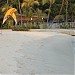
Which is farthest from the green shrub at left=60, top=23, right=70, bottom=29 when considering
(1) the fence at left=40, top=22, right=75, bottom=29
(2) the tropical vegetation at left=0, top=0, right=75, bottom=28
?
(2) the tropical vegetation at left=0, top=0, right=75, bottom=28

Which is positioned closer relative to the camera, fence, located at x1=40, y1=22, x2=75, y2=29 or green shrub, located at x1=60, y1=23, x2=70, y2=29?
green shrub, located at x1=60, y1=23, x2=70, y2=29

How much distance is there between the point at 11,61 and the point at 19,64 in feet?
2.01

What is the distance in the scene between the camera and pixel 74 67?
10219 millimetres

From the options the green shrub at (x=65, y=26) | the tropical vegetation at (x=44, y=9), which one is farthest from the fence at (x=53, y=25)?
the tropical vegetation at (x=44, y=9)

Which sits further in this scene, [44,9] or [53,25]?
[44,9]

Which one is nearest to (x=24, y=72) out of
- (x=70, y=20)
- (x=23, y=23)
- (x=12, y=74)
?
(x=12, y=74)

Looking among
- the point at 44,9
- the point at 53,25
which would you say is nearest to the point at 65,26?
the point at 53,25

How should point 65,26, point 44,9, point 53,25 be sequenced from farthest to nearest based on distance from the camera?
point 44,9 → point 53,25 → point 65,26

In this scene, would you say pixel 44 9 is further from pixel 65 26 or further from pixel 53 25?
pixel 65 26

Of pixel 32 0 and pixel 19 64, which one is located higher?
pixel 32 0

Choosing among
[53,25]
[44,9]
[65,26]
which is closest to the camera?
[65,26]

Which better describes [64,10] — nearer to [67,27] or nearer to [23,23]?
[67,27]

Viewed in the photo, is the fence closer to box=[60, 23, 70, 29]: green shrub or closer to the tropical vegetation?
box=[60, 23, 70, 29]: green shrub

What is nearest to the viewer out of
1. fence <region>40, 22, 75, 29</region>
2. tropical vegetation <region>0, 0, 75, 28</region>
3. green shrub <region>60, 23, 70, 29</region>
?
tropical vegetation <region>0, 0, 75, 28</region>
